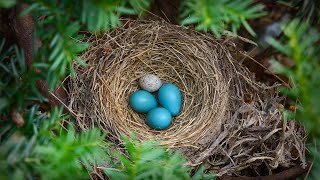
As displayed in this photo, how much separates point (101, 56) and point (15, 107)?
2.52ft

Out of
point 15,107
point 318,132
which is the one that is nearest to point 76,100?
point 15,107

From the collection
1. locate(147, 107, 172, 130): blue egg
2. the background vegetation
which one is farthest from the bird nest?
the background vegetation

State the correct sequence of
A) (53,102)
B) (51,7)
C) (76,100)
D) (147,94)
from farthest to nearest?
(147,94), (76,100), (53,102), (51,7)

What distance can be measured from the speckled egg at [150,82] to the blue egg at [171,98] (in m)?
0.03

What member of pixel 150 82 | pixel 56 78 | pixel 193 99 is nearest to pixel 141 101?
pixel 150 82

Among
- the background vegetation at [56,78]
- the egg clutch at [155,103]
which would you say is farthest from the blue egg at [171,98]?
the background vegetation at [56,78]

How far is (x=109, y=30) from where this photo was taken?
1.68 m

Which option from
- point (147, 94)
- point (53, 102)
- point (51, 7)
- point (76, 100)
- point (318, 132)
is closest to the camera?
point (318, 132)

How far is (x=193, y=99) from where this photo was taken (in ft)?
6.09

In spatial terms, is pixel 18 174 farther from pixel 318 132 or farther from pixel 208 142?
pixel 208 142

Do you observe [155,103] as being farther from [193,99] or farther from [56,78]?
[56,78]

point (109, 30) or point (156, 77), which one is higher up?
point (109, 30)

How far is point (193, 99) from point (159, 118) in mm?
162

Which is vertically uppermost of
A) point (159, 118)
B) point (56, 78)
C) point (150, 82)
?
point (56, 78)
